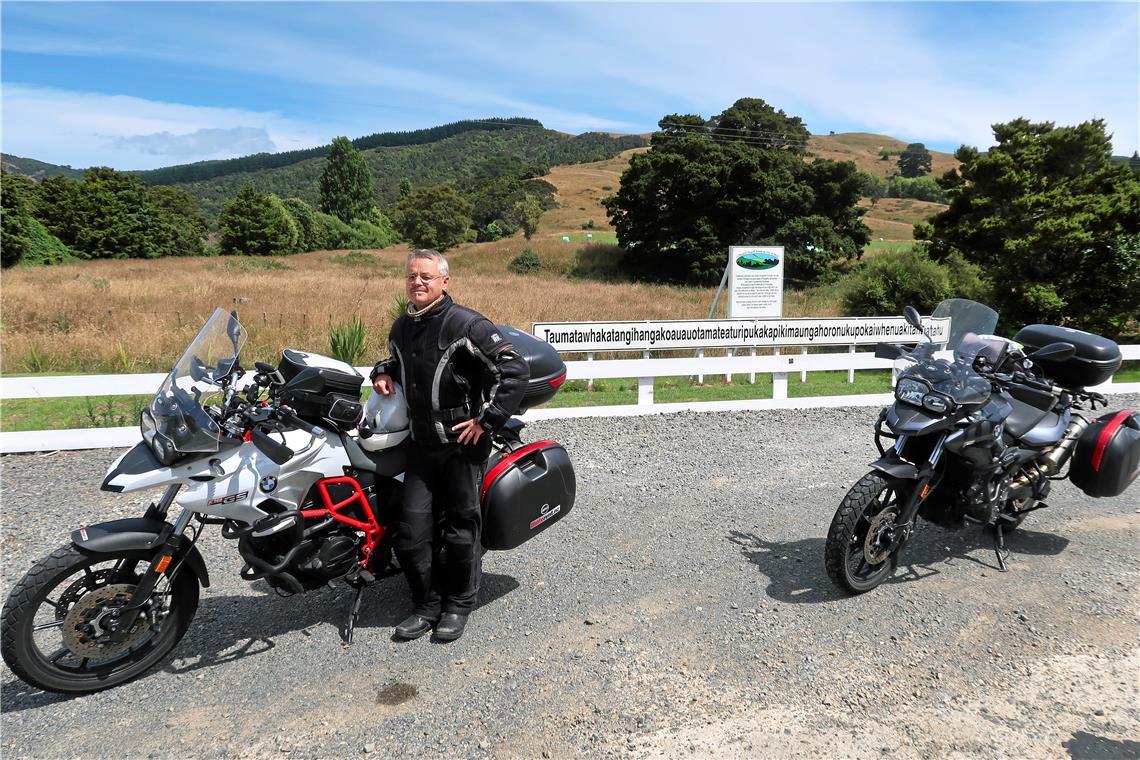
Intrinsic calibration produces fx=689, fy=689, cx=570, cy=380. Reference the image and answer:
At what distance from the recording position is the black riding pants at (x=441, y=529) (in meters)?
3.44

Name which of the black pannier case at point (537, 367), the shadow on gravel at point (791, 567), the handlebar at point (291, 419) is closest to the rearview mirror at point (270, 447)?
the handlebar at point (291, 419)

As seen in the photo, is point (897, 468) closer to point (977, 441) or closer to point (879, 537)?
point (879, 537)

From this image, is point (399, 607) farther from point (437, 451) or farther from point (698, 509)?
point (698, 509)

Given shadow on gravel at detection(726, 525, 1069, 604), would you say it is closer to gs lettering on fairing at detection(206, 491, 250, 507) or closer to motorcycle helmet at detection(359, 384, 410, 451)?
motorcycle helmet at detection(359, 384, 410, 451)

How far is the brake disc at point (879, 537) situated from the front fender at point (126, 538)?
11.2 ft

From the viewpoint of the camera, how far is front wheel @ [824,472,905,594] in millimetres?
3778

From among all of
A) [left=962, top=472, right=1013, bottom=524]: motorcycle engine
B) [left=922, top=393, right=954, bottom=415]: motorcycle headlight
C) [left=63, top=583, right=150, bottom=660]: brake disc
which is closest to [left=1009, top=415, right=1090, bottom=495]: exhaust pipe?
[left=962, top=472, right=1013, bottom=524]: motorcycle engine

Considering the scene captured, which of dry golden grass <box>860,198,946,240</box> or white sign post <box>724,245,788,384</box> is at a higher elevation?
dry golden grass <box>860,198,946,240</box>

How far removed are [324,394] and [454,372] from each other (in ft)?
2.02

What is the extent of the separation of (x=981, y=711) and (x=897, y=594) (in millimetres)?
1056

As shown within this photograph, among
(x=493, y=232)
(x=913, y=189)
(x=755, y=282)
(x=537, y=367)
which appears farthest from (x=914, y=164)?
(x=537, y=367)

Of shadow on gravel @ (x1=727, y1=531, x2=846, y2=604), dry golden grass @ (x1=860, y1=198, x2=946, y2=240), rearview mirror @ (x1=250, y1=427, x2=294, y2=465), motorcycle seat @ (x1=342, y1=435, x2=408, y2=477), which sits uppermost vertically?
dry golden grass @ (x1=860, y1=198, x2=946, y2=240)

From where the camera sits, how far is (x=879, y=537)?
3938 millimetres

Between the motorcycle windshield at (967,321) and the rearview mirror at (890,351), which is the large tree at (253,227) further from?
the rearview mirror at (890,351)
